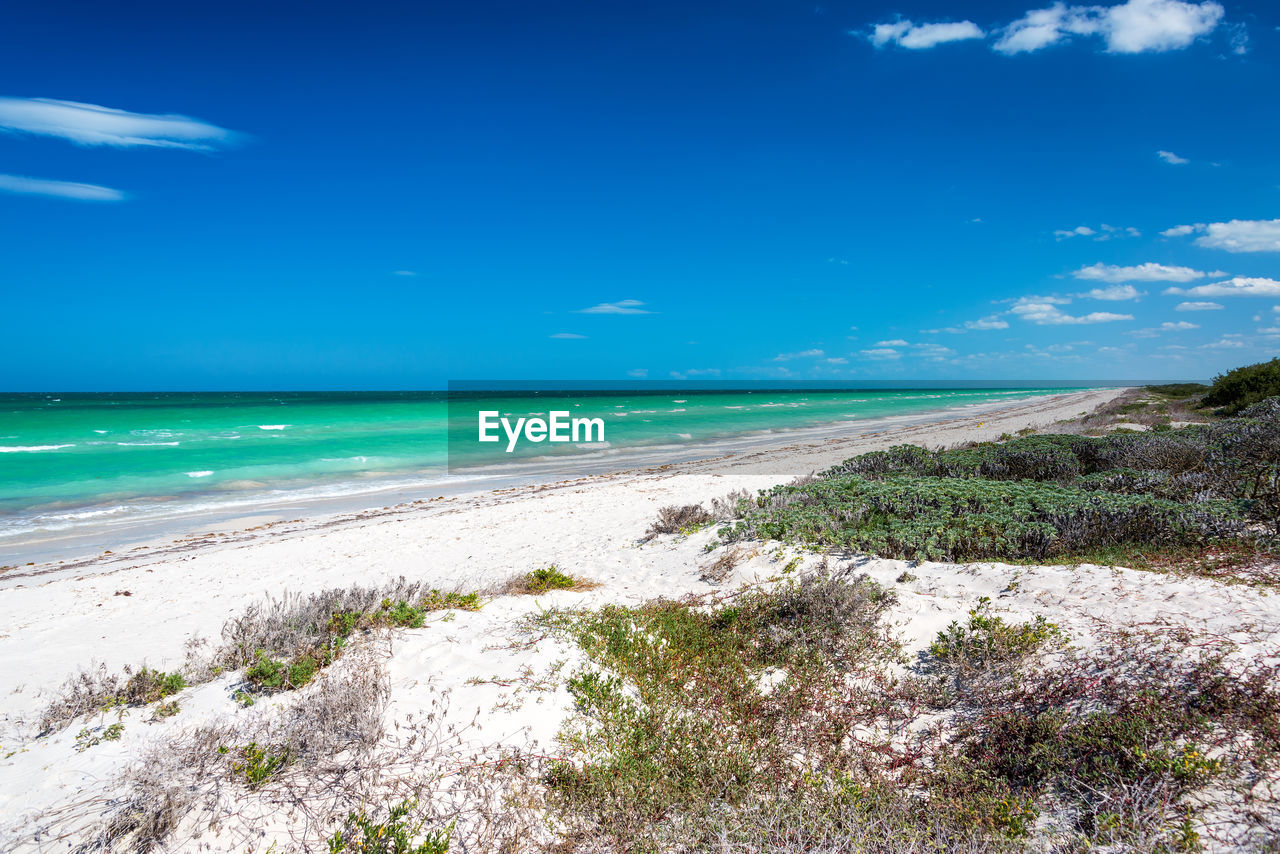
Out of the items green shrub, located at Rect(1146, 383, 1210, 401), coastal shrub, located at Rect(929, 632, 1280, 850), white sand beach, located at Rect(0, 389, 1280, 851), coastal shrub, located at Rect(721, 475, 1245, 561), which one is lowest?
white sand beach, located at Rect(0, 389, 1280, 851)

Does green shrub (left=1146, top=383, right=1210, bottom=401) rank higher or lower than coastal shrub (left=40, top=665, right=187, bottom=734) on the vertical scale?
higher

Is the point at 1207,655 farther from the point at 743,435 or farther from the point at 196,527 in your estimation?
the point at 743,435

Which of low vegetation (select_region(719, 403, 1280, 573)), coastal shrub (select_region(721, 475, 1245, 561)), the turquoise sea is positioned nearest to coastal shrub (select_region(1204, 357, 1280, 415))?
low vegetation (select_region(719, 403, 1280, 573))

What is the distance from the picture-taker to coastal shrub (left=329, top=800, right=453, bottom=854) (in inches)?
106

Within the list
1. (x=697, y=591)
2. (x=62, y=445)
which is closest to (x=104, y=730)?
(x=697, y=591)

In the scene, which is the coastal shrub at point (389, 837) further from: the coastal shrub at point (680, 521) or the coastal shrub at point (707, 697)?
the coastal shrub at point (680, 521)

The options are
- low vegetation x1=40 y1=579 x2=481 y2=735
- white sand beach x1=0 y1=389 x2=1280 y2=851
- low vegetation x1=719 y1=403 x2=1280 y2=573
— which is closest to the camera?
white sand beach x1=0 y1=389 x2=1280 y2=851

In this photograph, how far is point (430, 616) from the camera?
5695mm

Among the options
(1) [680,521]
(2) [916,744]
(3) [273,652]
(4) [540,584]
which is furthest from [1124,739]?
(1) [680,521]

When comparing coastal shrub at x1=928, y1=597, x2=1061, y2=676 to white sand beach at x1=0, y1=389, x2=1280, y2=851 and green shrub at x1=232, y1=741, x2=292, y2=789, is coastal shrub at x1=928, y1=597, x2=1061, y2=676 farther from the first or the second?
green shrub at x1=232, y1=741, x2=292, y2=789

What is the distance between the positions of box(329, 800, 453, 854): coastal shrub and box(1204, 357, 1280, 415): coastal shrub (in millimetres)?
28686

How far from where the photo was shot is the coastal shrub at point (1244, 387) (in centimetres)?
2177

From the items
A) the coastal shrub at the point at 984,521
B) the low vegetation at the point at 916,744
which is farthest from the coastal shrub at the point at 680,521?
the low vegetation at the point at 916,744

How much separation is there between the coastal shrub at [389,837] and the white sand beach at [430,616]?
267 mm
